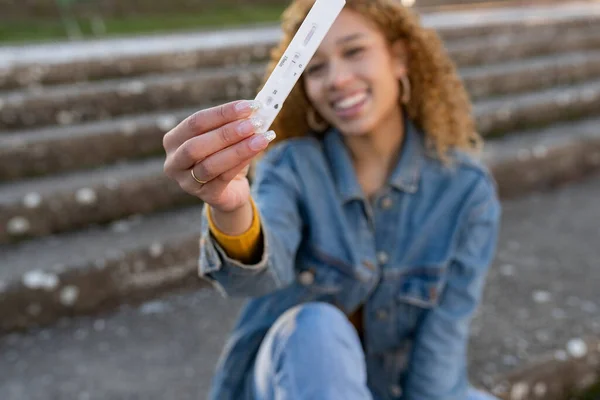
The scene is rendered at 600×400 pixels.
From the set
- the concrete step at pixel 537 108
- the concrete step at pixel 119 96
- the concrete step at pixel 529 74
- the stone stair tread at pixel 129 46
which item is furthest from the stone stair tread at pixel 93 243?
the concrete step at pixel 529 74

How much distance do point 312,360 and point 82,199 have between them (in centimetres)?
100

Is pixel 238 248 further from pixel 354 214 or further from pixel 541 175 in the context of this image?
pixel 541 175

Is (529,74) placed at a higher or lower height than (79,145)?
lower

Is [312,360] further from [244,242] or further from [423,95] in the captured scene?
[423,95]

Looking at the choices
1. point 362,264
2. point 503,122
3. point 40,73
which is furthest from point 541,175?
point 40,73

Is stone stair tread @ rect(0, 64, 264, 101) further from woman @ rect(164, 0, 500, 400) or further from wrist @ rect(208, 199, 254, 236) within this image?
wrist @ rect(208, 199, 254, 236)

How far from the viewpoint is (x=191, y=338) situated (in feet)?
4.55

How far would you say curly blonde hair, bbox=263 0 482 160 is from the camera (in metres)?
1.07

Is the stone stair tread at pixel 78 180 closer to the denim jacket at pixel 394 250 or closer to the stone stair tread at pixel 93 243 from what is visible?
the stone stair tread at pixel 93 243

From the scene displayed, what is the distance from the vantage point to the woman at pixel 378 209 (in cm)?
97

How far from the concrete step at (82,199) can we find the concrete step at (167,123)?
50 millimetres

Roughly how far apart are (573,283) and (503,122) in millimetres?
886

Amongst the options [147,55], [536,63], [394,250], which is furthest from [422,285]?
[536,63]

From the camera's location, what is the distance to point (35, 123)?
1.84 meters
